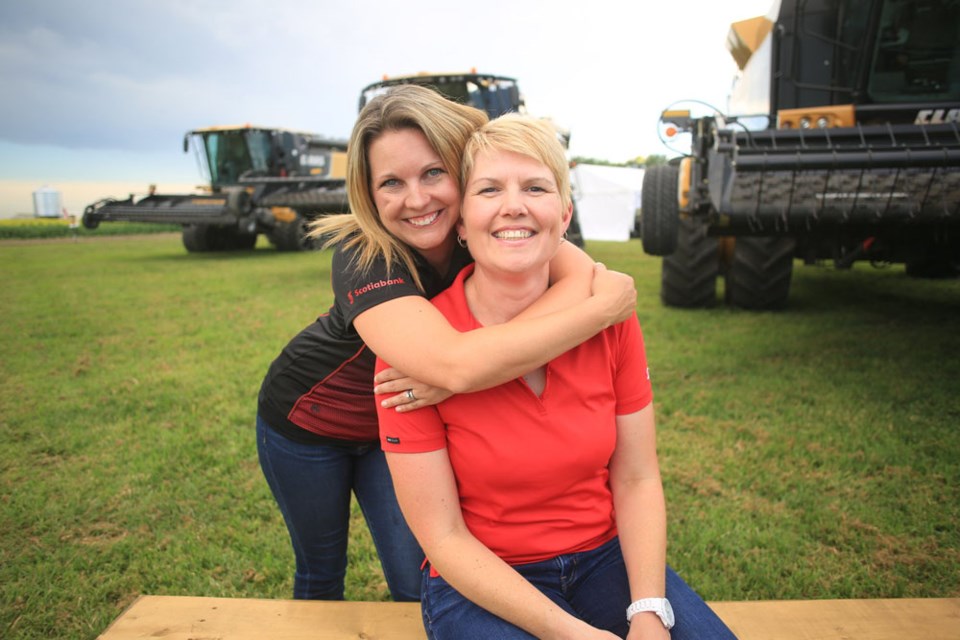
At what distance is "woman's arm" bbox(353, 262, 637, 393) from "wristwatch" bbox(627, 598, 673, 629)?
23.2 inches

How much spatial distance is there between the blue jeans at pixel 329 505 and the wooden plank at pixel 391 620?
0.21 m

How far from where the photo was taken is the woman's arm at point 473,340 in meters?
1.38

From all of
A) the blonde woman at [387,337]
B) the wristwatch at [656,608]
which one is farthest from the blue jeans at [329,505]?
the wristwatch at [656,608]

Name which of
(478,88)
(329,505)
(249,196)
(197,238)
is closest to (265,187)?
(249,196)

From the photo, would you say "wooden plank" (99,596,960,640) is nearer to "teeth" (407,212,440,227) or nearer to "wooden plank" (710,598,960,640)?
"wooden plank" (710,598,960,640)

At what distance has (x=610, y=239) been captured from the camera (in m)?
20.7

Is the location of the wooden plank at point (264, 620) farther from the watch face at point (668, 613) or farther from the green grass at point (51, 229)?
the green grass at point (51, 229)

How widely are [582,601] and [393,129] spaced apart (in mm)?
1236

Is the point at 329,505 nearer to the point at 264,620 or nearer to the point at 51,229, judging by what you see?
the point at 264,620

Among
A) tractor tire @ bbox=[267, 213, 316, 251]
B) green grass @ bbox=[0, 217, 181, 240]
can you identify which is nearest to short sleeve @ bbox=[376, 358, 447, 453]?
tractor tire @ bbox=[267, 213, 316, 251]

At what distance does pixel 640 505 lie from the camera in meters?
1.62

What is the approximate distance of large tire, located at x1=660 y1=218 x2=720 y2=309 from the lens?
6.79 m

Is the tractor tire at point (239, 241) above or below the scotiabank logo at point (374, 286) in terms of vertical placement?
below

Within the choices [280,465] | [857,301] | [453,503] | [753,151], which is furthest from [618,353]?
[857,301]
